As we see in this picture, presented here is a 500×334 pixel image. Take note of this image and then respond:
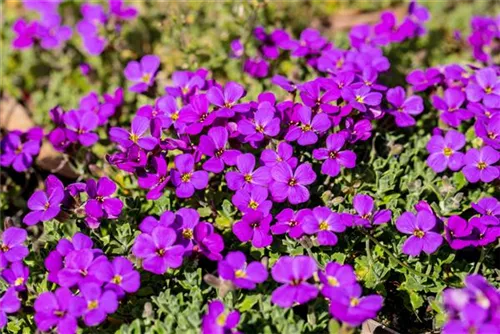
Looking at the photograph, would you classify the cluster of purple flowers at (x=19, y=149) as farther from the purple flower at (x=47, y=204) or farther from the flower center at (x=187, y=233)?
the flower center at (x=187, y=233)

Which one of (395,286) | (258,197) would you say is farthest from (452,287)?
(258,197)

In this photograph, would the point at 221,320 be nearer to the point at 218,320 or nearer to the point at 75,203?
the point at 218,320

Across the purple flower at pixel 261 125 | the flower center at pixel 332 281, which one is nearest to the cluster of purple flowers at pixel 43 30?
the purple flower at pixel 261 125

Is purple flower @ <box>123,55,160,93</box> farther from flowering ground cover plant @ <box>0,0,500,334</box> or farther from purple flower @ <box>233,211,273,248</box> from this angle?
purple flower @ <box>233,211,273,248</box>

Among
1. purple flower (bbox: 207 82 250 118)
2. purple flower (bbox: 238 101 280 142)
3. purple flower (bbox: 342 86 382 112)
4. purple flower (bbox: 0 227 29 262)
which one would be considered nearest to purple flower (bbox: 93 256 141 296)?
purple flower (bbox: 0 227 29 262)

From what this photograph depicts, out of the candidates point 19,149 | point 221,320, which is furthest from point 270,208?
point 19,149

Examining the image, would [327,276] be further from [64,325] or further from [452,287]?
[64,325]
